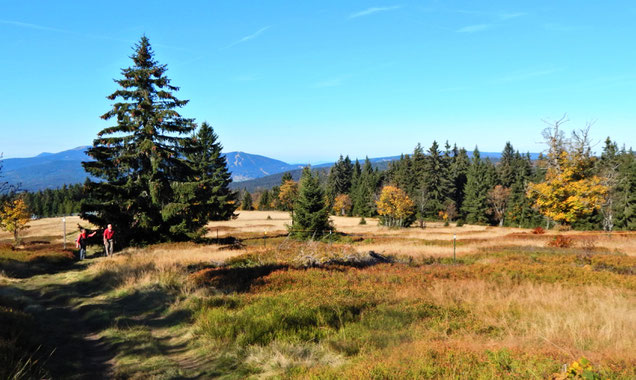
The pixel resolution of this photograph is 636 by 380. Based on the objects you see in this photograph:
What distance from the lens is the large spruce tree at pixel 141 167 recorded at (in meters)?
20.9

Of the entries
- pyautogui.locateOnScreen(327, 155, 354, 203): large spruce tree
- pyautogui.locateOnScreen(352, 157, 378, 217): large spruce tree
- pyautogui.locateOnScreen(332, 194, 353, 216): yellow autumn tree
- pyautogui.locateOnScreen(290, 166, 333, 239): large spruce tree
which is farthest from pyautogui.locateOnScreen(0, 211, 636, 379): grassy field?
pyautogui.locateOnScreen(327, 155, 354, 203): large spruce tree

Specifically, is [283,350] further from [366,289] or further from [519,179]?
[519,179]

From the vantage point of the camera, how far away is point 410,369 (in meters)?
4.38

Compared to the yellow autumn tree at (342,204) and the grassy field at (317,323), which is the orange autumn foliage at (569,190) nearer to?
the grassy field at (317,323)

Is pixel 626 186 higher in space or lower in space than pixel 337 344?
higher

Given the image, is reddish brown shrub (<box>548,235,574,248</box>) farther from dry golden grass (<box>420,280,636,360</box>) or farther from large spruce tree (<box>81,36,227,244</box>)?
large spruce tree (<box>81,36,227,244</box>)

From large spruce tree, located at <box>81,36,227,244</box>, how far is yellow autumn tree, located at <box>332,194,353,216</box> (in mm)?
76229

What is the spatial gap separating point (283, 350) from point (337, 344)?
35.4 inches

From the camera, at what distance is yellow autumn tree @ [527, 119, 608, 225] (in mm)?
25891

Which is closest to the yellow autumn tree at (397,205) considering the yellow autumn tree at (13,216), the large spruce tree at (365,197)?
the large spruce tree at (365,197)

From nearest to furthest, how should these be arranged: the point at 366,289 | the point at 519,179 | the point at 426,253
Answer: the point at 366,289
the point at 426,253
the point at 519,179

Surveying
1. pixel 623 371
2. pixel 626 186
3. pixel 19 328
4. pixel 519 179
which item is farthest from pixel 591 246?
pixel 519 179

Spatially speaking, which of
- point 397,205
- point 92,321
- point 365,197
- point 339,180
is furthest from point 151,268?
point 339,180

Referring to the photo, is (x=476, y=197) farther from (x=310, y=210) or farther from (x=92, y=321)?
(x=92, y=321)
